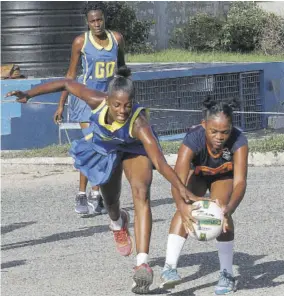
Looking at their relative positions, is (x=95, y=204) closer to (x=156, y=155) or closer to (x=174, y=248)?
(x=174, y=248)

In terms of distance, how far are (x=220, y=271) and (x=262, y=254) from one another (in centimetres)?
123

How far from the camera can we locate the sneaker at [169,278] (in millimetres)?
6977

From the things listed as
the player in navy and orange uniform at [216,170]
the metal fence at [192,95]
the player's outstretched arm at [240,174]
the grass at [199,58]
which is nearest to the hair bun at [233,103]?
the player in navy and orange uniform at [216,170]

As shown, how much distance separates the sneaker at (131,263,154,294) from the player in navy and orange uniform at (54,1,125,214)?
11.6ft

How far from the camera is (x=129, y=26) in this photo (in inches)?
1241

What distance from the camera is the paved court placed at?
7406mm

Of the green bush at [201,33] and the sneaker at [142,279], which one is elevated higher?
the sneaker at [142,279]

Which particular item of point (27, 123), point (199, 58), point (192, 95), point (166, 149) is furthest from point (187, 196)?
point (199, 58)

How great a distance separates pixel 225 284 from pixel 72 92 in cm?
189

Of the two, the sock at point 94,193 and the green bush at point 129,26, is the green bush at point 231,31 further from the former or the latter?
the sock at point 94,193

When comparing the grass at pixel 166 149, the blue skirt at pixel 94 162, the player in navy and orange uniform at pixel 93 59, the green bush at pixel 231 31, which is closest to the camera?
the blue skirt at pixel 94 162

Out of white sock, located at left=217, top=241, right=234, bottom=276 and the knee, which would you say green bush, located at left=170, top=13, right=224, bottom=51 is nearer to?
the knee

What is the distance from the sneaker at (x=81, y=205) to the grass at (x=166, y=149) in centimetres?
375

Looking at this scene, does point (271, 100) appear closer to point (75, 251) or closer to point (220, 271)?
point (75, 251)
